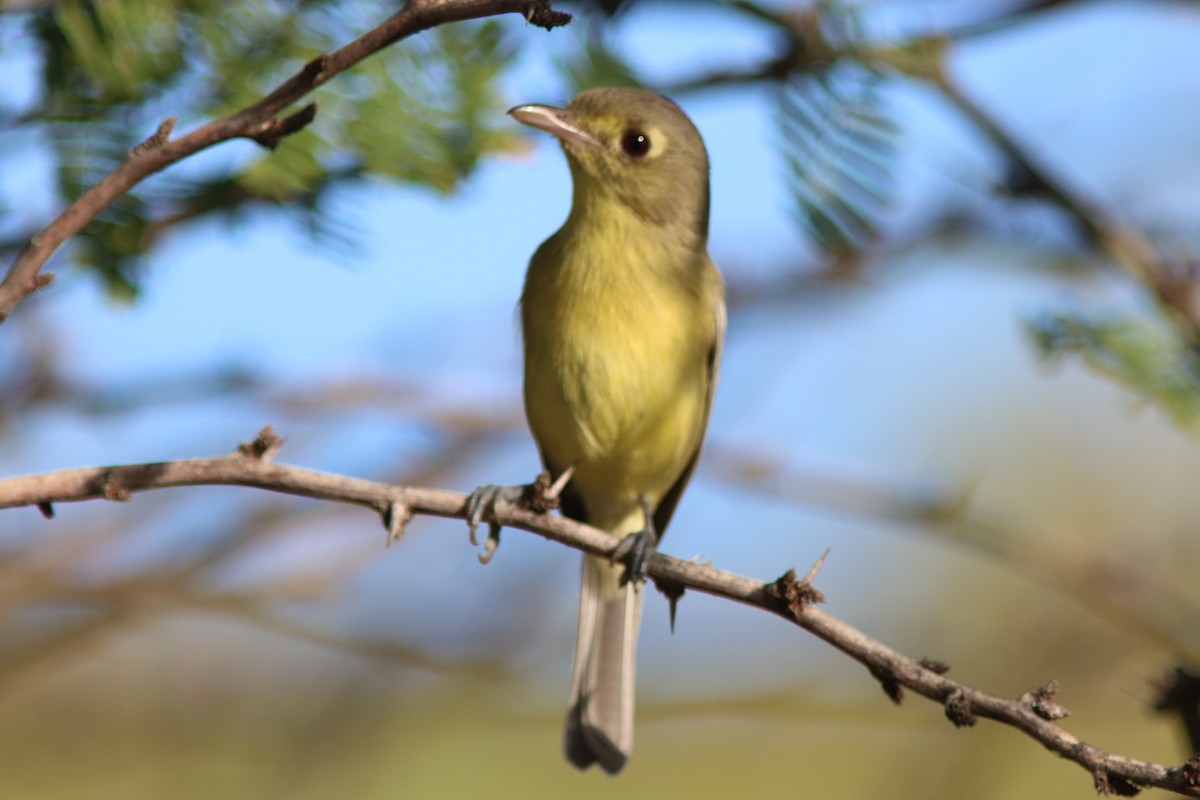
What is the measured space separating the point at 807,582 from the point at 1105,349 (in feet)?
5.16

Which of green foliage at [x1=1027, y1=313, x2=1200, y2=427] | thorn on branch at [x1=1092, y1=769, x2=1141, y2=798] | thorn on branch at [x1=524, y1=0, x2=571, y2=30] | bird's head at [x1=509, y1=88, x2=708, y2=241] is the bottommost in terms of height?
thorn on branch at [x1=524, y1=0, x2=571, y2=30]

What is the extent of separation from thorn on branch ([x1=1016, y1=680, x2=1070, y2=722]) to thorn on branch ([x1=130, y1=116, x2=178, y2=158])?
1523 mm

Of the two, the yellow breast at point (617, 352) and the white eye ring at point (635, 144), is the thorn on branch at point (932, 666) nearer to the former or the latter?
the yellow breast at point (617, 352)

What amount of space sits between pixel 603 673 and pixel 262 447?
108 inches

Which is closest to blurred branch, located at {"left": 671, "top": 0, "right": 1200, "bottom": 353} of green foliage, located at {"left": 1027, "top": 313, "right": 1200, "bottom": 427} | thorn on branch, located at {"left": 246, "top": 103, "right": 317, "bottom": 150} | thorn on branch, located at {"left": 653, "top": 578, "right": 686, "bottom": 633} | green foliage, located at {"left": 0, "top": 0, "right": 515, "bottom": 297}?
green foliage, located at {"left": 1027, "top": 313, "right": 1200, "bottom": 427}

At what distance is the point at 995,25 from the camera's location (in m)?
3.67

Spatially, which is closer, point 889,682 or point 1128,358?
point 889,682

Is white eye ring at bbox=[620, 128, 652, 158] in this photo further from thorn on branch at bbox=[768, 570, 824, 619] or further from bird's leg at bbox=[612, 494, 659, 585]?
thorn on branch at bbox=[768, 570, 824, 619]

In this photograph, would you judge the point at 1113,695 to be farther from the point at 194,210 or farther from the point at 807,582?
the point at 194,210

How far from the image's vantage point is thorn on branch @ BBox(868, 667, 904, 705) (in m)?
2.16

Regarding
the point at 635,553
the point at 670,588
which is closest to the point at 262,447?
the point at 670,588

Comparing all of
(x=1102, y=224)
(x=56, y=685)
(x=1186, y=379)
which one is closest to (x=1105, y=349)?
(x=1186, y=379)

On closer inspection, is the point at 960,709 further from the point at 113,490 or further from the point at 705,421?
the point at 705,421

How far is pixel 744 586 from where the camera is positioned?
2.30 m
